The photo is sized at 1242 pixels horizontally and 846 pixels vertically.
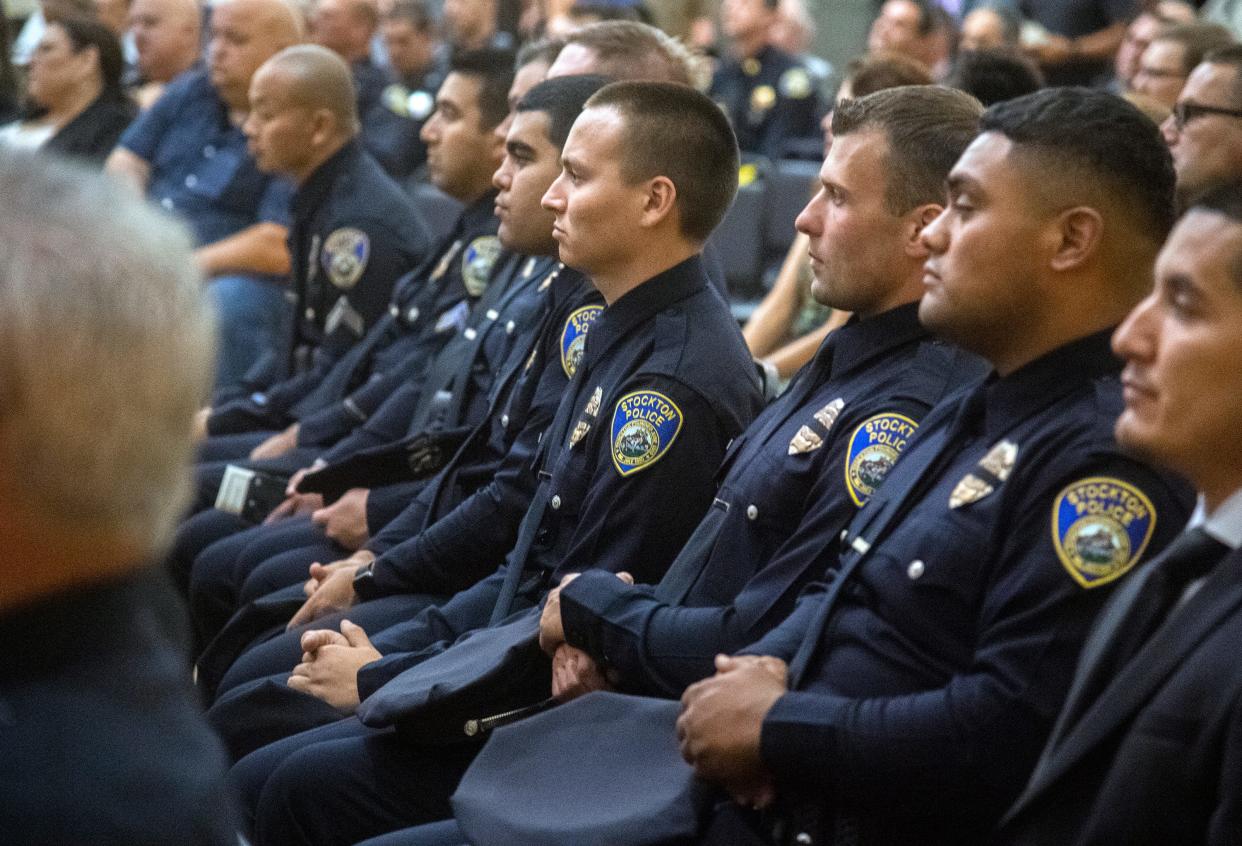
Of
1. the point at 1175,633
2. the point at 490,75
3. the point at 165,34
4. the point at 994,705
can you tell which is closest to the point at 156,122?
the point at 165,34

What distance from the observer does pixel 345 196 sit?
4.44m

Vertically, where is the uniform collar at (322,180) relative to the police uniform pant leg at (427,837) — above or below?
below

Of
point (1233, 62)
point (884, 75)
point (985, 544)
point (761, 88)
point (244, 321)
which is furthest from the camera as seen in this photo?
point (761, 88)

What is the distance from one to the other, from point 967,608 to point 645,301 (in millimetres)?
994

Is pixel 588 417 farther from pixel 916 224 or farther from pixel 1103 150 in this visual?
pixel 1103 150

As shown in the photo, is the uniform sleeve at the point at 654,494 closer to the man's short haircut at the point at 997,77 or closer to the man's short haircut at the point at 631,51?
the man's short haircut at the point at 631,51

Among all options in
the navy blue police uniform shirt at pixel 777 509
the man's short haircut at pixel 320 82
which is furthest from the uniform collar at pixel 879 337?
the man's short haircut at pixel 320 82

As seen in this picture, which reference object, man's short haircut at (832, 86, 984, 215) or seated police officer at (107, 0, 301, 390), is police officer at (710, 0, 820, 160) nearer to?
seated police officer at (107, 0, 301, 390)

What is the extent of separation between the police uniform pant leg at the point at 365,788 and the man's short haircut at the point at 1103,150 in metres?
1.16

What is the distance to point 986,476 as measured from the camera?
1.83 m

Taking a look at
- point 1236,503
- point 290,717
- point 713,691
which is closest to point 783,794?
point 713,691

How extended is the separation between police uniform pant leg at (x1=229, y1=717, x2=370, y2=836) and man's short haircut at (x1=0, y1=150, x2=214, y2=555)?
145 cm

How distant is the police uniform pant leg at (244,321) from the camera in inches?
199

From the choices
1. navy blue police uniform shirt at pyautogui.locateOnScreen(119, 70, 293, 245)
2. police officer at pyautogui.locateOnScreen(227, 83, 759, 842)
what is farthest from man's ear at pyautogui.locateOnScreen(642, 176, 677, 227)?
navy blue police uniform shirt at pyautogui.locateOnScreen(119, 70, 293, 245)
